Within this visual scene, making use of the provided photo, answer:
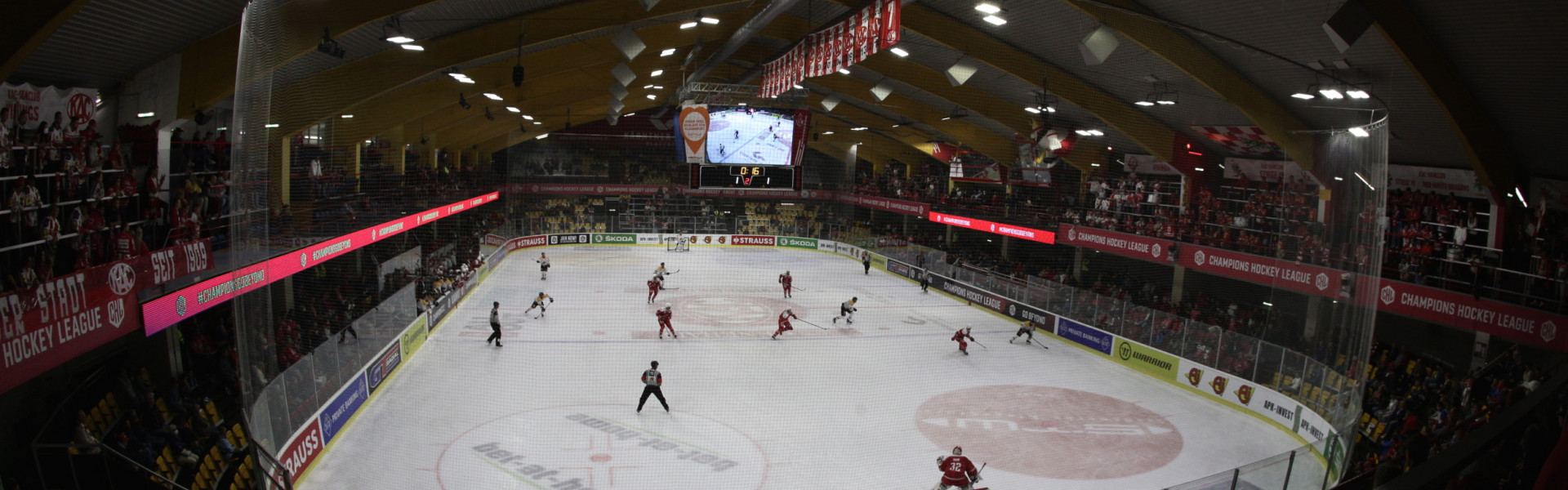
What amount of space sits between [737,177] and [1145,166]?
10.5m

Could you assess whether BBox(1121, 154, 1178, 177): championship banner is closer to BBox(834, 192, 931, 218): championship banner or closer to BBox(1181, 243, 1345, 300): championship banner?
BBox(1181, 243, 1345, 300): championship banner

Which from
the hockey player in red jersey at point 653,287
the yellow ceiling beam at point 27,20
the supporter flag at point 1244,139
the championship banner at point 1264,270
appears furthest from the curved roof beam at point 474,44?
the supporter flag at point 1244,139

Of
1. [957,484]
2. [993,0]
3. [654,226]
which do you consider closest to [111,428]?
[957,484]

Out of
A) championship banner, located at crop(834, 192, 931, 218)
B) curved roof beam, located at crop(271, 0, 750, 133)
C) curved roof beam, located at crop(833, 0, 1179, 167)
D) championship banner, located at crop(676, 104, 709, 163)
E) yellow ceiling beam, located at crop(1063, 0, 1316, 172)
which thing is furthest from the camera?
championship banner, located at crop(834, 192, 931, 218)

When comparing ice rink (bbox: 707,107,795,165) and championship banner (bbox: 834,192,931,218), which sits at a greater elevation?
ice rink (bbox: 707,107,795,165)

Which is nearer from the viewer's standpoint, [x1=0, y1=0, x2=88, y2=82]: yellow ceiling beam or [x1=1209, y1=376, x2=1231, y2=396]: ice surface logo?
[x1=0, y1=0, x2=88, y2=82]: yellow ceiling beam

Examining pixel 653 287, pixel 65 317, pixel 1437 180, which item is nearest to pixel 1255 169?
pixel 1437 180

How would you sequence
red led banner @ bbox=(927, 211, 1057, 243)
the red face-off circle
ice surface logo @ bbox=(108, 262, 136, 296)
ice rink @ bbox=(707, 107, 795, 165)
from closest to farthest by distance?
ice surface logo @ bbox=(108, 262, 136, 296) < the red face-off circle < ice rink @ bbox=(707, 107, 795, 165) < red led banner @ bbox=(927, 211, 1057, 243)

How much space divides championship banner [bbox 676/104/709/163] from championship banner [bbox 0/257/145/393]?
24.6 feet

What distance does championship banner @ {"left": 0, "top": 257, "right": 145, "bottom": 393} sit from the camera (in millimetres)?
6047

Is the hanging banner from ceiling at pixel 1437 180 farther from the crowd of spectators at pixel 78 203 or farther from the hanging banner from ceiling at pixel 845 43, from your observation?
the crowd of spectators at pixel 78 203

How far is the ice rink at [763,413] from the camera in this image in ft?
32.2

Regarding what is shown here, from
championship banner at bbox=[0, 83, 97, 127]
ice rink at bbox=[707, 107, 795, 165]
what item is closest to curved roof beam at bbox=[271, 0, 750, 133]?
ice rink at bbox=[707, 107, 795, 165]

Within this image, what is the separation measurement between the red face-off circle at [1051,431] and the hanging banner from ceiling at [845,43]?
5484 millimetres
